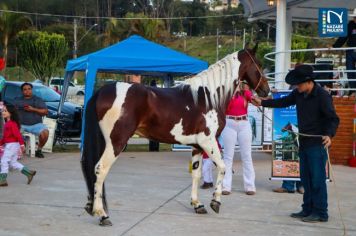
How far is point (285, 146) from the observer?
29.4 ft

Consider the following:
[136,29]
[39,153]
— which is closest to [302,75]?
[39,153]

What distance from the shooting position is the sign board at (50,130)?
43.7ft

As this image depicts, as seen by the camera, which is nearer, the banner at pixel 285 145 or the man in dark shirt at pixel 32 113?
the banner at pixel 285 145

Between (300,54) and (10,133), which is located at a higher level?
(300,54)

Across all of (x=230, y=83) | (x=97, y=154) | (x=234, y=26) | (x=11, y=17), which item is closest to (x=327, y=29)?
(x=230, y=83)

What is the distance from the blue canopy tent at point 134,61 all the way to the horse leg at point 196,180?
569cm

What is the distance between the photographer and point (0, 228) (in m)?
6.06

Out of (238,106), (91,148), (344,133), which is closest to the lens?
(91,148)

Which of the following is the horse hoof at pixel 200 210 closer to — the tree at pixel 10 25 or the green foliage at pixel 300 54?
the green foliage at pixel 300 54

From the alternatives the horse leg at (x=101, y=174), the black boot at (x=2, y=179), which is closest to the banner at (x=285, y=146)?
the horse leg at (x=101, y=174)

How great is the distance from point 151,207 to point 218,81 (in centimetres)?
188

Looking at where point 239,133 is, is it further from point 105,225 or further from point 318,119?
point 105,225

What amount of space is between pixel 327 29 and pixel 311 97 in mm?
6385

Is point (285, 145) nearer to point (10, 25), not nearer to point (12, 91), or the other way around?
point (12, 91)
